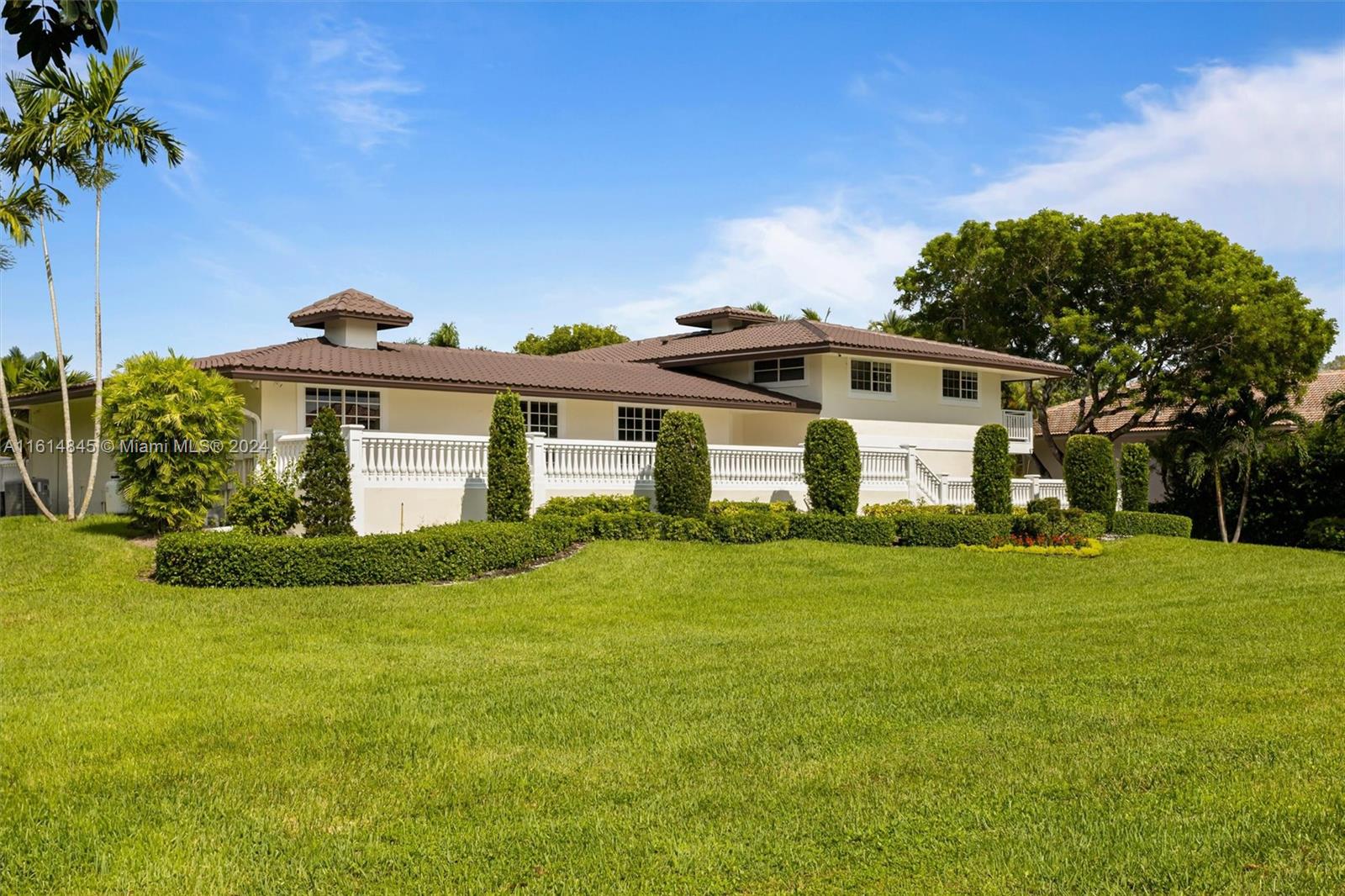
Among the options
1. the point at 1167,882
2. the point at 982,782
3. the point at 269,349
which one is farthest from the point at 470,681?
the point at 269,349

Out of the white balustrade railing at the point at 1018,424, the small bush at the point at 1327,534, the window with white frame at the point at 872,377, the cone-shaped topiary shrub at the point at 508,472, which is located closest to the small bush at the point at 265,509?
the cone-shaped topiary shrub at the point at 508,472

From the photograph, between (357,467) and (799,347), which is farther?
(799,347)

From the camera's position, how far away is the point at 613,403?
27922mm

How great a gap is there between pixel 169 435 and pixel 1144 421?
3562 centimetres

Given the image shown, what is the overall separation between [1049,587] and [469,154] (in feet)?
38.4

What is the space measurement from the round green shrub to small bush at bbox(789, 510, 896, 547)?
58 cm

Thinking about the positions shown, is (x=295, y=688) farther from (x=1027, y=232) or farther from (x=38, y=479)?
(x=1027, y=232)

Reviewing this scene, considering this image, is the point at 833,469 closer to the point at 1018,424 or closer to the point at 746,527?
the point at 746,527

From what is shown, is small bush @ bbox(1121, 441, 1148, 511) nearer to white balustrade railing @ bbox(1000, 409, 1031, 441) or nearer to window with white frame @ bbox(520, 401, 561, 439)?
white balustrade railing @ bbox(1000, 409, 1031, 441)

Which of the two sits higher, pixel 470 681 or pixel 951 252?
pixel 951 252

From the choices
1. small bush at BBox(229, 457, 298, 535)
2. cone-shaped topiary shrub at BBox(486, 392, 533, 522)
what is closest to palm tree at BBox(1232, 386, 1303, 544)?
cone-shaped topiary shrub at BBox(486, 392, 533, 522)

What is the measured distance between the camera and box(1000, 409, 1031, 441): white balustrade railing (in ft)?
119

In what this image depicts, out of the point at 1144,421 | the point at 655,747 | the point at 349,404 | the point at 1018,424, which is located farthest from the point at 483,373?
the point at 1144,421

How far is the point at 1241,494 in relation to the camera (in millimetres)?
34562
